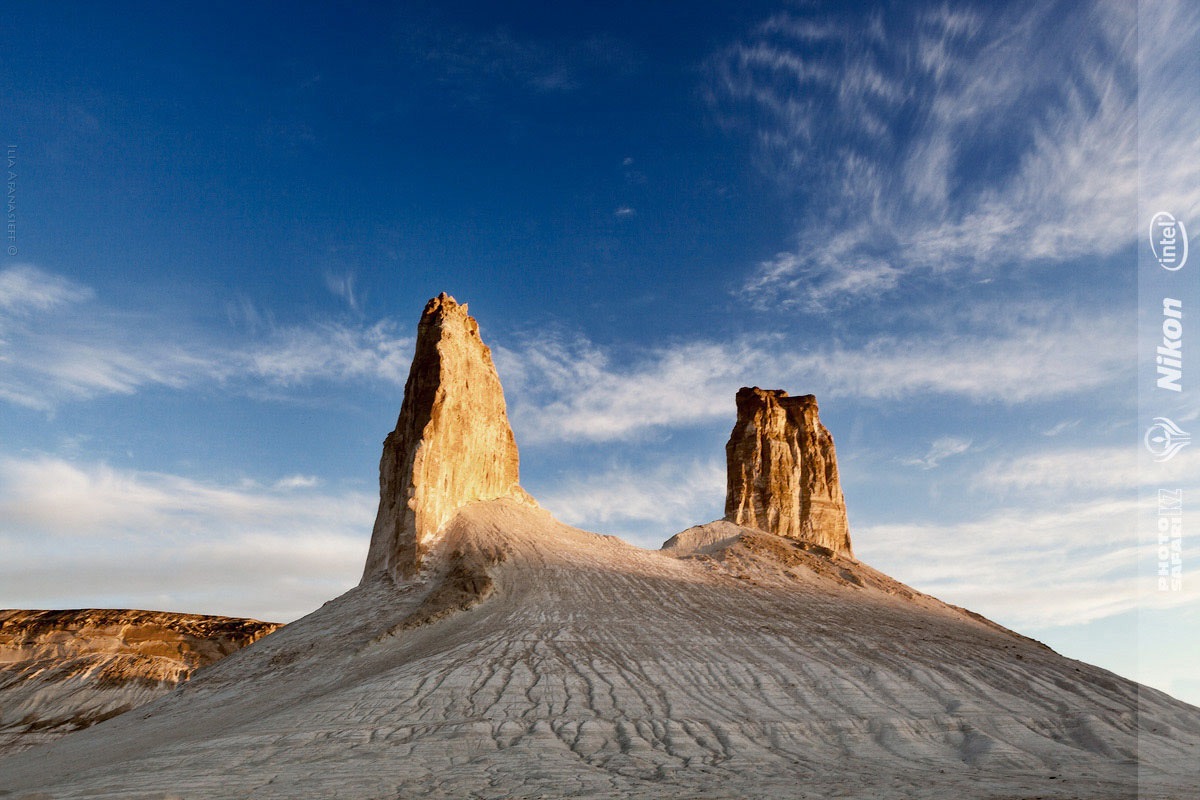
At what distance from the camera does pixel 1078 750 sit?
18109mm

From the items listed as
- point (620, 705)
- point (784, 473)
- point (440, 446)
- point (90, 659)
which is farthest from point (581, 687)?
point (90, 659)

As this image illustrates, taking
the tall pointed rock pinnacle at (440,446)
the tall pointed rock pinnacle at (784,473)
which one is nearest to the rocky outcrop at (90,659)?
the tall pointed rock pinnacle at (440,446)

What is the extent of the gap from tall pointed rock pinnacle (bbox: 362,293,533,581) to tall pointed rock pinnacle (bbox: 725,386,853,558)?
54.4 ft

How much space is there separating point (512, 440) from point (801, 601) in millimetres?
21463

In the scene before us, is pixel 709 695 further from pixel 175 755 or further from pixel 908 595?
pixel 908 595

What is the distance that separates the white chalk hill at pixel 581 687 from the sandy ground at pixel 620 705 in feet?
0.37

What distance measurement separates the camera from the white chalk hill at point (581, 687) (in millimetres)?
13250

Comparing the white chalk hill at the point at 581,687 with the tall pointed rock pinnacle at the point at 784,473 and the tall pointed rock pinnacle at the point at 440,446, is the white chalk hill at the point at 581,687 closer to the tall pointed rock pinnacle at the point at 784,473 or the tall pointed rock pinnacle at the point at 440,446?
the tall pointed rock pinnacle at the point at 440,446

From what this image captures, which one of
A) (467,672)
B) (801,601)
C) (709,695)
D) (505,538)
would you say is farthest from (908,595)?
(467,672)

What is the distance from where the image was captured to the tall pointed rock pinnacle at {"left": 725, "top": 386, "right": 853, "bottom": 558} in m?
54.1

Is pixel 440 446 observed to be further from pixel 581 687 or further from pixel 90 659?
pixel 90 659

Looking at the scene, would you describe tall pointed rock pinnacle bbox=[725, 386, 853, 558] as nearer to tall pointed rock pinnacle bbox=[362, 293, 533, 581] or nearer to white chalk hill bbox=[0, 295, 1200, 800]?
white chalk hill bbox=[0, 295, 1200, 800]

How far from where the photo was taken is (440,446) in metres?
39.6

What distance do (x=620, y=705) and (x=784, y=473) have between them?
125ft
